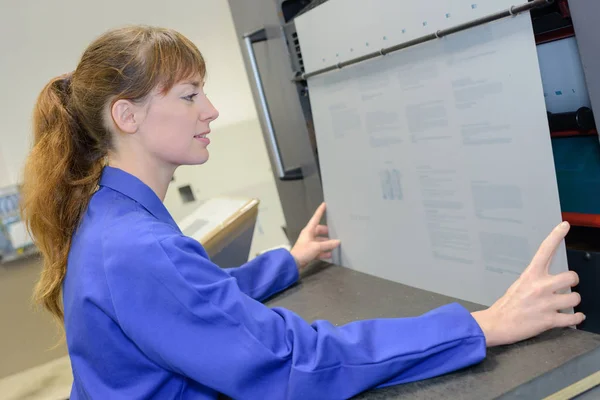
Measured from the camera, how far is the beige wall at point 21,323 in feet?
7.70

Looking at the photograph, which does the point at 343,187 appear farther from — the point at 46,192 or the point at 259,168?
the point at 259,168

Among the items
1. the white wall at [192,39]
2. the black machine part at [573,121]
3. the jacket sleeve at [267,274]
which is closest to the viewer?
the black machine part at [573,121]

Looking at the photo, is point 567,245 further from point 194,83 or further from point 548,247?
point 194,83

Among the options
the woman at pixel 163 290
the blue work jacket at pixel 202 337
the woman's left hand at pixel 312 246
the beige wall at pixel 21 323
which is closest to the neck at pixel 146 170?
the woman at pixel 163 290

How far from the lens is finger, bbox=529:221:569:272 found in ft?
2.58

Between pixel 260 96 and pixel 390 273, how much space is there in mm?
570

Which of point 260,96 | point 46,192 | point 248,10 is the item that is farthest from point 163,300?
point 248,10

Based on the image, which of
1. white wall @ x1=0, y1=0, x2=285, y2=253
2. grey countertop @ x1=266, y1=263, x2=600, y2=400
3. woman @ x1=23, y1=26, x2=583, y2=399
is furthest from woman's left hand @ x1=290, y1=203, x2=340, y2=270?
white wall @ x1=0, y1=0, x2=285, y2=253

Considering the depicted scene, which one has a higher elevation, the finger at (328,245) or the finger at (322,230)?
the finger at (322,230)

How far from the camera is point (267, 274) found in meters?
1.27

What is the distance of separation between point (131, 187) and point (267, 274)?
442mm

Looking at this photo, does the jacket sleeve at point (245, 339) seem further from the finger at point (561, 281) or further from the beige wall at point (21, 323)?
the beige wall at point (21, 323)

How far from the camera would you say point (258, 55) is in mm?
1534

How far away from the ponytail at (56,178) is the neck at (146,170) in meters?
0.04
